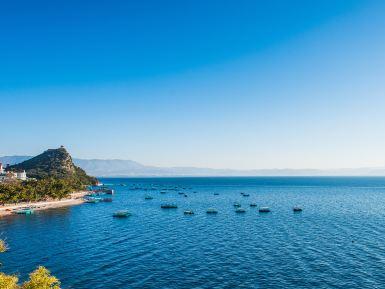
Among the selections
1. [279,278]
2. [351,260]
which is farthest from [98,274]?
[351,260]

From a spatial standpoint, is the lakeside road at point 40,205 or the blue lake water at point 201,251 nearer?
the blue lake water at point 201,251

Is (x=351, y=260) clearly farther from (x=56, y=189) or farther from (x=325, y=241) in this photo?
(x=56, y=189)

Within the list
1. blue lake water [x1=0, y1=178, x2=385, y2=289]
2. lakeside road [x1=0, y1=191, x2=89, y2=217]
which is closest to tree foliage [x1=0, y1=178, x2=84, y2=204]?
lakeside road [x1=0, y1=191, x2=89, y2=217]

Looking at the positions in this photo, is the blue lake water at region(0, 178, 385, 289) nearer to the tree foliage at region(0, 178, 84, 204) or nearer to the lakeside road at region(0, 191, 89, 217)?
the lakeside road at region(0, 191, 89, 217)

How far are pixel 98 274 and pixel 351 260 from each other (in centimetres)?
5085

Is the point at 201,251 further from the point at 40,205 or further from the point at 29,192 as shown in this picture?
the point at 29,192

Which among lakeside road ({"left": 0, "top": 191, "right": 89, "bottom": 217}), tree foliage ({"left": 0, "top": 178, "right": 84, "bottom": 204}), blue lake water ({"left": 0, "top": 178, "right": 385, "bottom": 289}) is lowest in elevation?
blue lake water ({"left": 0, "top": 178, "right": 385, "bottom": 289})

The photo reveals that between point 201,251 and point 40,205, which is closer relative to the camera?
point 201,251

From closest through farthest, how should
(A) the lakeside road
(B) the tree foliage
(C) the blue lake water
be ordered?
(C) the blue lake water → (A) the lakeside road → (B) the tree foliage

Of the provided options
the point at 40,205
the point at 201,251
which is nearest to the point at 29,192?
the point at 40,205

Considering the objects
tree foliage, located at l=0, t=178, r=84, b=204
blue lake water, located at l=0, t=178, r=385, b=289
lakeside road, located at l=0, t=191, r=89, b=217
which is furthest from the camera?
tree foliage, located at l=0, t=178, r=84, b=204

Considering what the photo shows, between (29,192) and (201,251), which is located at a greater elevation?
(29,192)

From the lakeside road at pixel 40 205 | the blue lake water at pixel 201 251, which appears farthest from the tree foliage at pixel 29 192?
the blue lake water at pixel 201 251

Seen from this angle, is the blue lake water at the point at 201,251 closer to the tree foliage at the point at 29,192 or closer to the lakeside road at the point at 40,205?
the lakeside road at the point at 40,205
